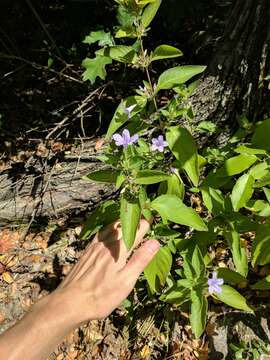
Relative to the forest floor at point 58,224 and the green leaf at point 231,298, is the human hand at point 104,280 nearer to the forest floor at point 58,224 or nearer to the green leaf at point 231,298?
the green leaf at point 231,298

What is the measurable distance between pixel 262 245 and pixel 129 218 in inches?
28.5

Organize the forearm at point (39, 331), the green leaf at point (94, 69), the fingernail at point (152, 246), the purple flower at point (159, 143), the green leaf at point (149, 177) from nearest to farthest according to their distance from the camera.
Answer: the forearm at point (39, 331)
the green leaf at point (149, 177)
the fingernail at point (152, 246)
the purple flower at point (159, 143)
the green leaf at point (94, 69)

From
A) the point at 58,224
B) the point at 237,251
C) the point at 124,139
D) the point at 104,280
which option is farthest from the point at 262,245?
the point at 58,224

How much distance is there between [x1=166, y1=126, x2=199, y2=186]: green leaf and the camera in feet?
6.79

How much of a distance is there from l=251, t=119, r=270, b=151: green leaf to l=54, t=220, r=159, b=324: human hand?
0.78m

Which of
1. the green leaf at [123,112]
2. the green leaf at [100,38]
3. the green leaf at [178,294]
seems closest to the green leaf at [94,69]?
the green leaf at [100,38]

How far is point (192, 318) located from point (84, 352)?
1058 mm

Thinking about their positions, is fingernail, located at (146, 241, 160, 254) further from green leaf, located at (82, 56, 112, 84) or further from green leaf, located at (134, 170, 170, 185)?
green leaf, located at (82, 56, 112, 84)

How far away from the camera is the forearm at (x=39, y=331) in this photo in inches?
68.6

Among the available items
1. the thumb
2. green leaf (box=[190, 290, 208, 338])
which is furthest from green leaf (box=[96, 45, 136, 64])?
green leaf (box=[190, 290, 208, 338])

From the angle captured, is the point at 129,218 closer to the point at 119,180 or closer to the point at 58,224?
the point at 119,180

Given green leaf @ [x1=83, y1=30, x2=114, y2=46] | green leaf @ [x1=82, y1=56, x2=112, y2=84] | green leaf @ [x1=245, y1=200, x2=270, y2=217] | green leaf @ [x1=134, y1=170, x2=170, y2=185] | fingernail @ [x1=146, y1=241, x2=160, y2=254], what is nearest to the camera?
green leaf @ [x1=134, y1=170, x2=170, y2=185]

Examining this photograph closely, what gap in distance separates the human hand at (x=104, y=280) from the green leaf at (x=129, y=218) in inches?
7.7

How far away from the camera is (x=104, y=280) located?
76.9 inches
